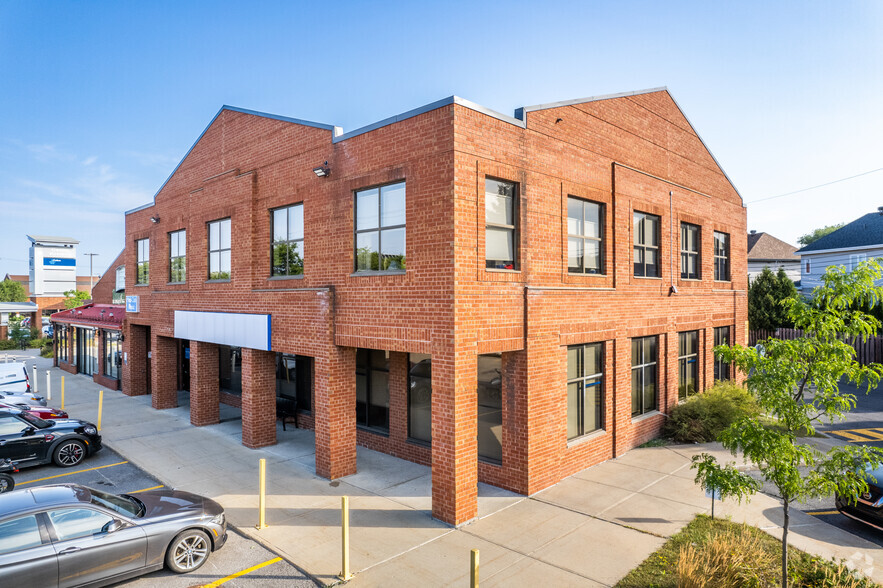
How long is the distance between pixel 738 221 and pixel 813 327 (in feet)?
45.1

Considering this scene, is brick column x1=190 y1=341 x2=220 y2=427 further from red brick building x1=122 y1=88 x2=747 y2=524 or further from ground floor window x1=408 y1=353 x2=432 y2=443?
ground floor window x1=408 y1=353 x2=432 y2=443

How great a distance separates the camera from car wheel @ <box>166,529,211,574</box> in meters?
7.43

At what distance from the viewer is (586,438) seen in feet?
39.2

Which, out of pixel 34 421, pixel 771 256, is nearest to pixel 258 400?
pixel 34 421

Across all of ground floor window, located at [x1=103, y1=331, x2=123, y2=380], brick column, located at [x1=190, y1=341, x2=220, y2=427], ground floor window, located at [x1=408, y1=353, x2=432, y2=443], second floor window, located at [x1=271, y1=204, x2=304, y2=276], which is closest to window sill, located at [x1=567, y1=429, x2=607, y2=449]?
ground floor window, located at [x1=408, y1=353, x2=432, y2=443]

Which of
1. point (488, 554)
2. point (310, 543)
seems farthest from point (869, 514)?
point (310, 543)

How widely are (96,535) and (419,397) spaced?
7.08m

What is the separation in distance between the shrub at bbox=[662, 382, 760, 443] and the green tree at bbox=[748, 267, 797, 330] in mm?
15315

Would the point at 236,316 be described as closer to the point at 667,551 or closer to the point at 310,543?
the point at 310,543

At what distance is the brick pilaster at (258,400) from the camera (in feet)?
45.4

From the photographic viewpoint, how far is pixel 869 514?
8633 mm

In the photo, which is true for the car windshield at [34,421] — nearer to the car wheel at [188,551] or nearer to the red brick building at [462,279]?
the red brick building at [462,279]

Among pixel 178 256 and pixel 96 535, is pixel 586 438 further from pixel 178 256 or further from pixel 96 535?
pixel 178 256

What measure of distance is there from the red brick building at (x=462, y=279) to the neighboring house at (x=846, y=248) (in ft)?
74.1
